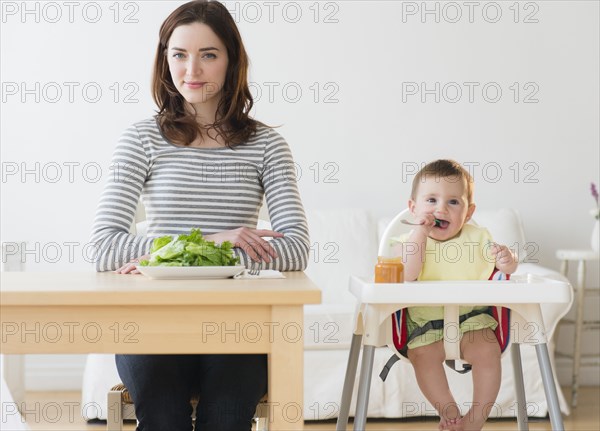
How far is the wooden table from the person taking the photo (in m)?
1.24

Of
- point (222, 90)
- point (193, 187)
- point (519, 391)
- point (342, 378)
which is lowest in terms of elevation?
point (342, 378)

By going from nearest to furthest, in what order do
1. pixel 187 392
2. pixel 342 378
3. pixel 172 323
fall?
1. pixel 172 323
2. pixel 187 392
3. pixel 342 378

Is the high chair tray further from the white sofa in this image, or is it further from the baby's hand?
the white sofa

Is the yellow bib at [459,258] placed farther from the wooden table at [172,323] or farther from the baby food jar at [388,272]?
the wooden table at [172,323]

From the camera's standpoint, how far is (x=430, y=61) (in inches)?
147

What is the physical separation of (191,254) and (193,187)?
0.36m

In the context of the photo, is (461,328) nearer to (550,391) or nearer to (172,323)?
(550,391)

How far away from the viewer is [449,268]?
6.79 feet

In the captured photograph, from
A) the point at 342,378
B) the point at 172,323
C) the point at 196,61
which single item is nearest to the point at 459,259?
the point at 196,61

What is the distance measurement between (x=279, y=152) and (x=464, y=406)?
5.19 ft

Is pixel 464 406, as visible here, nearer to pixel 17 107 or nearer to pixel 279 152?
pixel 279 152

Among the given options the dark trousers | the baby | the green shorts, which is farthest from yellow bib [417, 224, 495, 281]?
the dark trousers

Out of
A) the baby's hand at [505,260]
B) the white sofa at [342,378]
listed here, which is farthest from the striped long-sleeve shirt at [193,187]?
the white sofa at [342,378]

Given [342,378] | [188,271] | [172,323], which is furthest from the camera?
[342,378]
